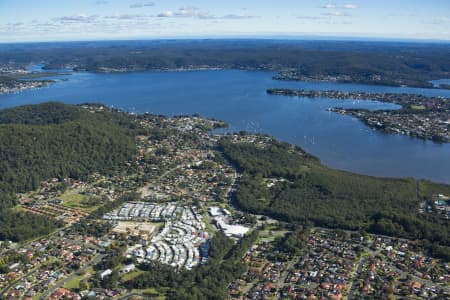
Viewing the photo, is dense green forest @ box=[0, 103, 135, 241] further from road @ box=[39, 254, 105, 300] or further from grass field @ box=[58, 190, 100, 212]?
road @ box=[39, 254, 105, 300]

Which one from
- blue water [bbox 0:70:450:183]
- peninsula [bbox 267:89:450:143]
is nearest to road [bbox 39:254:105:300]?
blue water [bbox 0:70:450:183]

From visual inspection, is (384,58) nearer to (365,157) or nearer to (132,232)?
(365,157)

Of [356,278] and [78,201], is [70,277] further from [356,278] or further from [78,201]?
[356,278]

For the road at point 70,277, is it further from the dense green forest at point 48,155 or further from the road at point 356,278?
the road at point 356,278

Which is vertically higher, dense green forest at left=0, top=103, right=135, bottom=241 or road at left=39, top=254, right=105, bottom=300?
dense green forest at left=0, top=103, right=135, bottom=241

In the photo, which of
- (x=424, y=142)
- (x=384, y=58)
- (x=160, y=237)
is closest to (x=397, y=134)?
(x=424, y=142)

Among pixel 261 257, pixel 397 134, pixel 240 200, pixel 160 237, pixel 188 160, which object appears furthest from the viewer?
pixel 397 134
